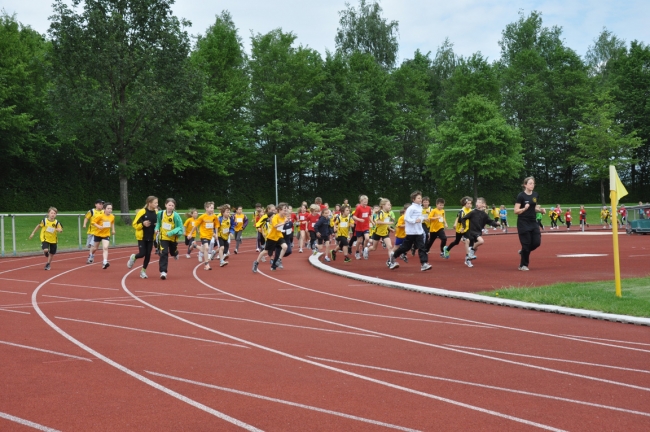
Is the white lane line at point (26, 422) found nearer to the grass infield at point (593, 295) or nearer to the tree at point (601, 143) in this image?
the grass infield at point (593, 295)

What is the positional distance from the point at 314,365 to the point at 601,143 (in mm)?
62024

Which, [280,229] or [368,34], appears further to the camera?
[368,34]

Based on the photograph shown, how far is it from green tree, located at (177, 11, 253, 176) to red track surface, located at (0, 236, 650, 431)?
39.0 meters

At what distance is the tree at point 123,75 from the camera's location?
36656 millimetres

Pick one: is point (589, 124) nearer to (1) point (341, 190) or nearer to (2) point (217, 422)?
(1) point (341, 190)

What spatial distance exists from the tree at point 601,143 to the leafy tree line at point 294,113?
0.19 metres

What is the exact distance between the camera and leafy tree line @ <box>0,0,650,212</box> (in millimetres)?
37938

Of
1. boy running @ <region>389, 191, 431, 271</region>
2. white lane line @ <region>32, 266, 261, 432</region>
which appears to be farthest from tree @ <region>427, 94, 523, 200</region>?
white lane line @ <region>32, 266, 261, 432</region>

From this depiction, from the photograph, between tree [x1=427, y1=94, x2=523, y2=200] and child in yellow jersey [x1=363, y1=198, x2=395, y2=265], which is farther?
tree [x1=427, y1=94, x2=523, y2=200]

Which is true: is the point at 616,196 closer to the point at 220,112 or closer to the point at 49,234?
the point at 49,234

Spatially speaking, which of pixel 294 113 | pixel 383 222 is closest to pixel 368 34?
pixel 294 113

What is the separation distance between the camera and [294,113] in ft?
191

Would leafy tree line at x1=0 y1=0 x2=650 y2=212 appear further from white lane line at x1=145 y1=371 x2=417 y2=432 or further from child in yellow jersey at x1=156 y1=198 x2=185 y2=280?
white lane line at x1=145 y1=371 x2=417 y2=432

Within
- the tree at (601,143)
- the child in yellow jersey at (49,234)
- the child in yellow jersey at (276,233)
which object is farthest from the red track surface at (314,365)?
the tree at (601,143)
